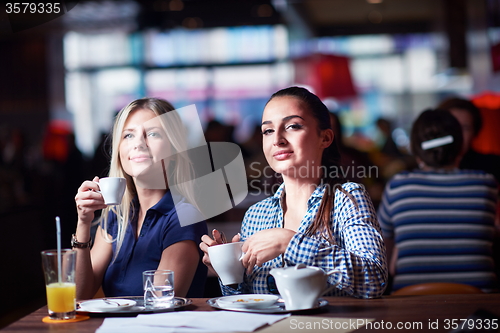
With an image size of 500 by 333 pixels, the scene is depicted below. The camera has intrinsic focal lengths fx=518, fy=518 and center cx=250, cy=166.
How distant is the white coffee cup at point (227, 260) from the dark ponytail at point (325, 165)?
0.28 m

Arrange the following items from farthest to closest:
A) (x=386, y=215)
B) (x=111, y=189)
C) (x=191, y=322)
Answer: (x=386, y=215)
(x=111, y=189)
(x=191, y=322)

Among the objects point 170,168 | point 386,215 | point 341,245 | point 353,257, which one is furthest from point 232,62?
point 353,257

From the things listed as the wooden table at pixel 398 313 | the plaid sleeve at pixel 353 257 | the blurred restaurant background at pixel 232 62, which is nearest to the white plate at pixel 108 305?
the wooden table at pixel 398 313

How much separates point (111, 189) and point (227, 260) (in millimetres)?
359

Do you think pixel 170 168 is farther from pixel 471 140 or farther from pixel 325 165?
pixel 471 140

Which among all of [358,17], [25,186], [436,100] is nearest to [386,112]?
[436,100]

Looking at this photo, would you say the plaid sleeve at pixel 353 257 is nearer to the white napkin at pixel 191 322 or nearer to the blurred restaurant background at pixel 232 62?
the white napkin at pixel 191 322

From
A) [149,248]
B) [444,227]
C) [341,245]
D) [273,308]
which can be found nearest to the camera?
[273,308]

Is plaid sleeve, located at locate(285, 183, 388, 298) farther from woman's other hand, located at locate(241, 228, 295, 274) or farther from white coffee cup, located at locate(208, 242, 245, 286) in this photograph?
white coffee cup, located at locate(208, 242, 245, 286)

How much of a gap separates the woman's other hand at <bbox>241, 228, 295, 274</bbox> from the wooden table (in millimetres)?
156

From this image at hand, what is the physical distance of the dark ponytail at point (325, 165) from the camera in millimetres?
1498

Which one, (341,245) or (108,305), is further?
(341,245)

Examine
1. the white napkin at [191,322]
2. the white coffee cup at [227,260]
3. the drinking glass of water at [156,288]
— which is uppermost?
the white coffee cup at [227,260]

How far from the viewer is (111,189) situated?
1.36 m
